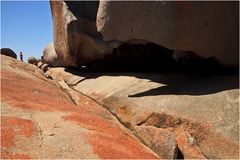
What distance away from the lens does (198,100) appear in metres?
4.64

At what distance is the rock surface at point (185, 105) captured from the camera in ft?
13.0

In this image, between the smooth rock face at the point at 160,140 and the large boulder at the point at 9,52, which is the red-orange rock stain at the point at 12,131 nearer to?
the smooth rock face at the point at 160,140

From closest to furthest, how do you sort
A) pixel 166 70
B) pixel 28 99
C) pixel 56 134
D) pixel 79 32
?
pixel 56 134 < pixel 28 99 < pixel 166 70 < pixel 79 32

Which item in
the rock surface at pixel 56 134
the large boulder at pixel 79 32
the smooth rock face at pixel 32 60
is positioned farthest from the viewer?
the smooth rock face at pixel 32 60

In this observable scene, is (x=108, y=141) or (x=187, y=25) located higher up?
(x=187, y=25)

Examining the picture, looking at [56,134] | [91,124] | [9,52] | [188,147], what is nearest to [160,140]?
[188,147]

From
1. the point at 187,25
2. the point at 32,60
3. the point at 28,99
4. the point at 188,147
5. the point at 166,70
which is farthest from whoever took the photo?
the point at 32,60

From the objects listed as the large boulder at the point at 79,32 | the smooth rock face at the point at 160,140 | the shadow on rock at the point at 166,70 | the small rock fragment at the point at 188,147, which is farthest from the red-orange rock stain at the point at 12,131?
the large boulder at the point at 79,32

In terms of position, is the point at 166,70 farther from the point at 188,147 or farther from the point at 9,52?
the point at 9,52

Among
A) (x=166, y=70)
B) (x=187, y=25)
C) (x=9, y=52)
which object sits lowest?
(x=9, y=52)

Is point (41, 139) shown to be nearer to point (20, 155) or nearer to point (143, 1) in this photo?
point (20, 155)

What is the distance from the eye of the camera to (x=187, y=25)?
16.5 feet

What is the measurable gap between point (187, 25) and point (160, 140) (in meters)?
1.80

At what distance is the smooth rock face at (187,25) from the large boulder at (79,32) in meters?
2.35
